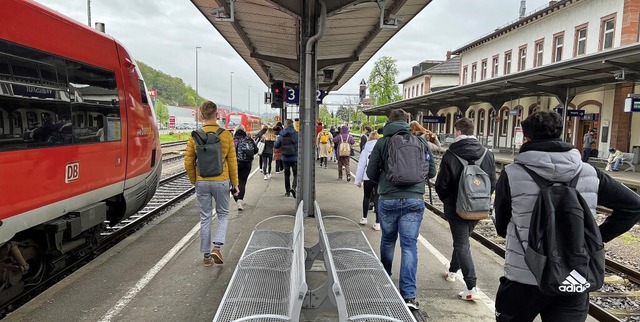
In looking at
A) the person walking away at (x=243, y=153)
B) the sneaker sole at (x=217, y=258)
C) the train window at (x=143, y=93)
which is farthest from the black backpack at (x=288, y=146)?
the sneaker sole at (x=217, y=258)

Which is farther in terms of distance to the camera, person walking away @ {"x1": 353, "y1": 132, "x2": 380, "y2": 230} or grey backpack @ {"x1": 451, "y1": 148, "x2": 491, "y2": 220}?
person walking away @ {"x1": 353, "y1": 132, "x2": 380, "y2": 230}

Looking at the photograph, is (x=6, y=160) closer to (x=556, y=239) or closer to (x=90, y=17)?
(x=556, y=239)

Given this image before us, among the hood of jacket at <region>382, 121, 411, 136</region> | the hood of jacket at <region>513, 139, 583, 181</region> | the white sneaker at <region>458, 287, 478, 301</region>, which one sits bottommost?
the white sneaker at <region>458, 287, 478, 301</region>

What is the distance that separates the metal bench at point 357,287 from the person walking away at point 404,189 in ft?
1.03

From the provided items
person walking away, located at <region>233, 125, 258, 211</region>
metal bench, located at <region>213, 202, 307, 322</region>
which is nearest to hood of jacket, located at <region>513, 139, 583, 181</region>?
metal bench, located at <region>213, 202, 307, 322</region>

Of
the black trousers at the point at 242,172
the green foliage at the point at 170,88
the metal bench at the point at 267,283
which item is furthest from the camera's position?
the green foliage at the point at 170,88

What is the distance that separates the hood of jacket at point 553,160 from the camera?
2312 mm

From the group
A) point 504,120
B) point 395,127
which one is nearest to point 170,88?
point 504,120

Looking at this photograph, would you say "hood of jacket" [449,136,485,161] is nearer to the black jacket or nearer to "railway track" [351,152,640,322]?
the black jacket

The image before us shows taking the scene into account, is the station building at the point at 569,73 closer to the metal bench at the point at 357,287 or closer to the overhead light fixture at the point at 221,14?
the overhead light fixture at the point at 221,14

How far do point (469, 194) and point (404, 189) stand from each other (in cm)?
59

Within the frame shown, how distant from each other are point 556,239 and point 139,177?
230 inches

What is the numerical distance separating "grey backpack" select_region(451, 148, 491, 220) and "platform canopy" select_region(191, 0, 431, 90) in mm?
3752

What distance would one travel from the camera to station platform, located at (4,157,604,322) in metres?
4.08
